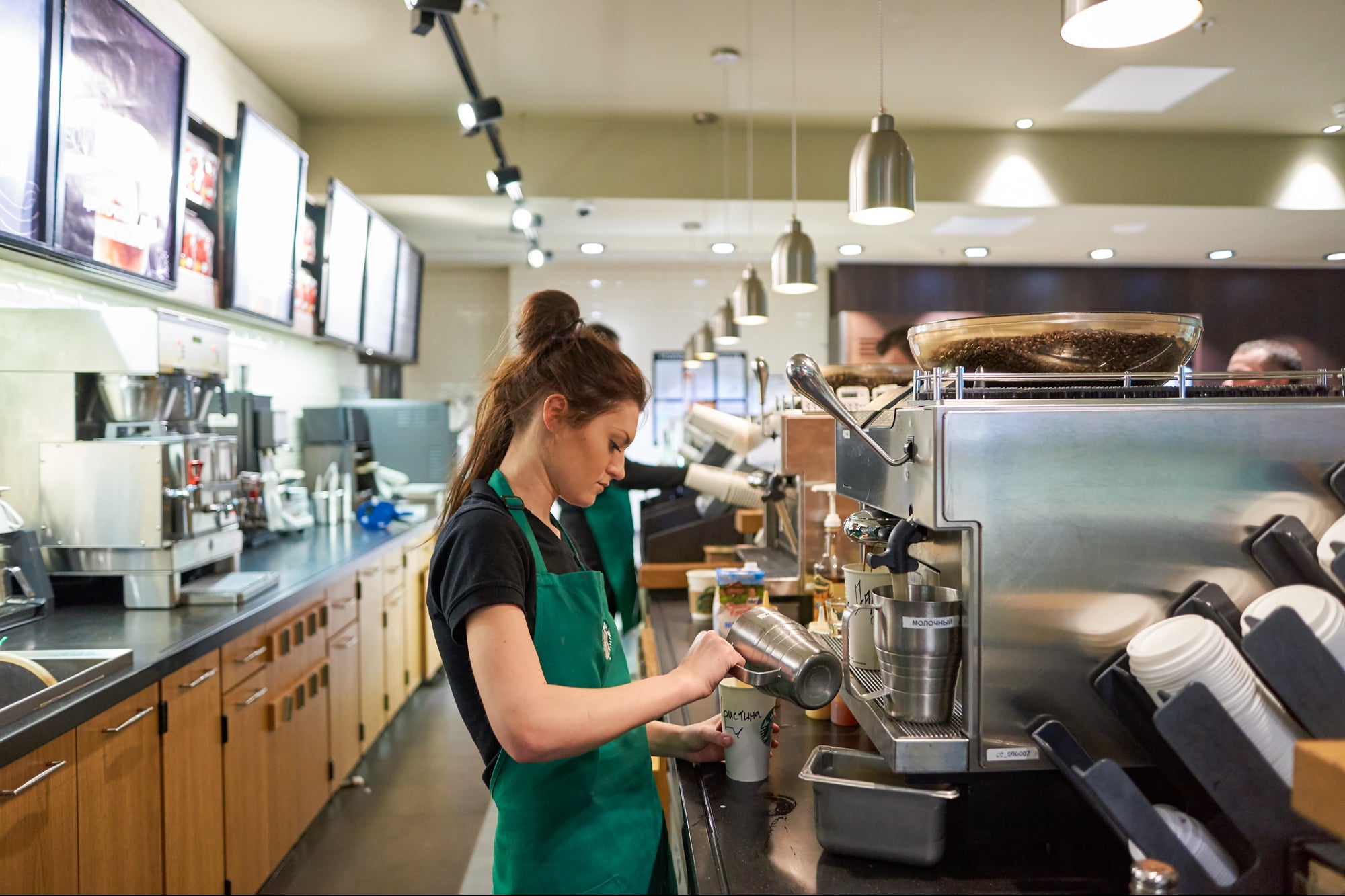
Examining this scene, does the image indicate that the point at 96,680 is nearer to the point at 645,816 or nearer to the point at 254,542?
the point at 645,816

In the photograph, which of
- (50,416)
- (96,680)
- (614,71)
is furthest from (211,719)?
(614,71)

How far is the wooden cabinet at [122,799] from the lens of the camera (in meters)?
1.83

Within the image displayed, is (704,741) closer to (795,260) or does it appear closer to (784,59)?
(795,260)

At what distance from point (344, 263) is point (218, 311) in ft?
3.80

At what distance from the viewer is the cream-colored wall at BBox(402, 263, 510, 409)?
7.38 meters

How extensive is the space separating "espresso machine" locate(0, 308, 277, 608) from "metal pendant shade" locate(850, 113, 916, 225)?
197 centimetres

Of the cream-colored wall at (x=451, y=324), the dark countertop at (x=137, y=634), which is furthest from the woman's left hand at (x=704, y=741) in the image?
the cream-colored wall at (x=451, y=324)

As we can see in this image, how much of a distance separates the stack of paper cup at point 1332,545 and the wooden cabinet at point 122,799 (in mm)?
2151

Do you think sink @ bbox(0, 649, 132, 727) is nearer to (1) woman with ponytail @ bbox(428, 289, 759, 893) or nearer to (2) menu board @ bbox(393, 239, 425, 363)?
(1) woman with ponytail @ bbox(428, 289, 759, 893)

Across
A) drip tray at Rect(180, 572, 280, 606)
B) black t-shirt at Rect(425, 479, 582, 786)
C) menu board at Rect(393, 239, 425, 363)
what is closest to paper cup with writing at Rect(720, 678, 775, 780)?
black t-shirt at Rect(425, 479, 582, 786)

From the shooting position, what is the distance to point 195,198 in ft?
11.4

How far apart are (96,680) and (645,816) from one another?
51.1 inches

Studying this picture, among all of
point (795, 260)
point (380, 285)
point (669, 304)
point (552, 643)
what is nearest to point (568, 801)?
point (552, 643)

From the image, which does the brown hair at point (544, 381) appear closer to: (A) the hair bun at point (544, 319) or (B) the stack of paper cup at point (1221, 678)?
(A) the hair bun at point (544, 319)
